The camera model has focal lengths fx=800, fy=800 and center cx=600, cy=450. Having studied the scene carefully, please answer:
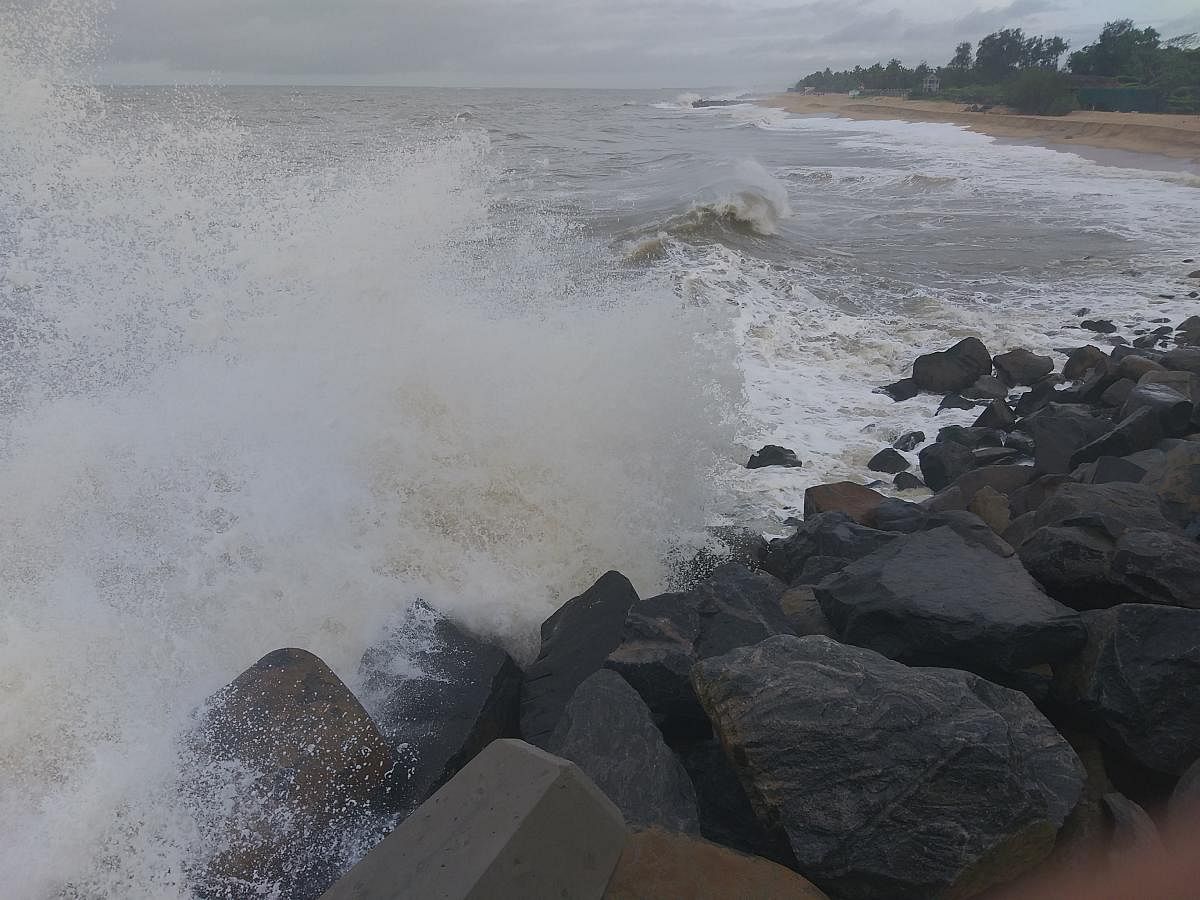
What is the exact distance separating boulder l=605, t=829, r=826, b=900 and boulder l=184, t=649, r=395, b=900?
3.47 ft

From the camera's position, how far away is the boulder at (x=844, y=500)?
198 inches

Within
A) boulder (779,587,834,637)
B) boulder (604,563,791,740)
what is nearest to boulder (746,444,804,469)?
boulder (779,587,834,637)

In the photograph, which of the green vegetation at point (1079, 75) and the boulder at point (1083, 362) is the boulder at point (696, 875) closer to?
the boulder at point (1083, 362)

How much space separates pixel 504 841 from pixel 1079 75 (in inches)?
2413

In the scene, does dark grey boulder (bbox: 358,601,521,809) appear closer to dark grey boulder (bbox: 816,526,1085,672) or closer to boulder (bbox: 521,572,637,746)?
boulder (bbox: 521,572,637,746)

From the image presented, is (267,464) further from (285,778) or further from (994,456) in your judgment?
(994,456)

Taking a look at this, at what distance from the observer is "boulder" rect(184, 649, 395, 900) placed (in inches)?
102

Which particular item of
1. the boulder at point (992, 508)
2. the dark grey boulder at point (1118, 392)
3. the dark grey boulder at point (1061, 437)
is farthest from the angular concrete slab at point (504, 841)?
the dark grey boulder at point (1118, 392)

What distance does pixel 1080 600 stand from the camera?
3.34m

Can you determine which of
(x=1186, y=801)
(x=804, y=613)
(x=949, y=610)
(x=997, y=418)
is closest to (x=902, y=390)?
(x=997, y=418)

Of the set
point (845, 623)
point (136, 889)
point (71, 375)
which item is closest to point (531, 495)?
point (845, 623)

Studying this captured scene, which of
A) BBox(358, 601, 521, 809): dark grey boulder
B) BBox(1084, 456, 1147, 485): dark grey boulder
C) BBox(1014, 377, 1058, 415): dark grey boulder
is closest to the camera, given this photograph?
BBox(358, 601, 521, 809): dark grey boulder

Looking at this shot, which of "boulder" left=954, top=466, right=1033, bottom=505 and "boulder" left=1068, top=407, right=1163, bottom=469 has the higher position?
"boulder" left=1068, top=407, right=1163, bottom=469

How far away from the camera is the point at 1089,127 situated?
3484cm
